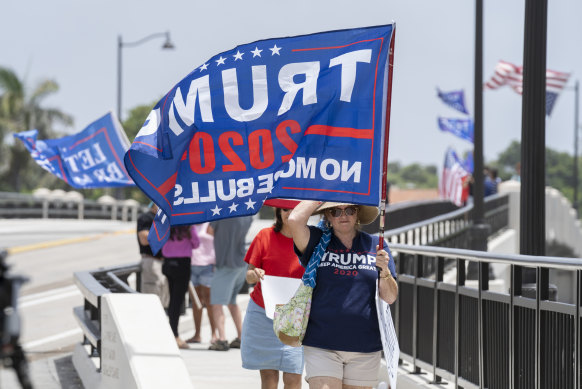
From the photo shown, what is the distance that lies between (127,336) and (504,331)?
2.64 meters

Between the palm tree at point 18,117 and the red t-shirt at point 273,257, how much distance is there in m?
69.1

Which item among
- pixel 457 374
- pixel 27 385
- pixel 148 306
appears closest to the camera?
pixel 27 385

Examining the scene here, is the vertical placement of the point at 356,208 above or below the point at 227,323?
above

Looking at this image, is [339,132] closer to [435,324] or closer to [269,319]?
[269,319]

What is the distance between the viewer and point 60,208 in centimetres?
4800

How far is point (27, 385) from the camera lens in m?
2.41

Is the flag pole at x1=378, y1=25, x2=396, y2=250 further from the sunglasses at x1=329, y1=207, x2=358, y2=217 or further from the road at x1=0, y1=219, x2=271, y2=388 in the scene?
the road at x1=0, y1=219, x2=271, y2=388

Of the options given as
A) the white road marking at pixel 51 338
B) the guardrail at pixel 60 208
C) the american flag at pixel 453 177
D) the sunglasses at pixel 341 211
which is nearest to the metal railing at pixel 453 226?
the american flag at pixel 453 177

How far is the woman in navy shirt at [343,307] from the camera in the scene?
6.10 m

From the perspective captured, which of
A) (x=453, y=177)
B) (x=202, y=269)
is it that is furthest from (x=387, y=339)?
(x=453, y=177)

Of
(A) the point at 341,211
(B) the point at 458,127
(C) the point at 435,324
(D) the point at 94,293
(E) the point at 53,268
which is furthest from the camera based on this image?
(B) the point at 458,127

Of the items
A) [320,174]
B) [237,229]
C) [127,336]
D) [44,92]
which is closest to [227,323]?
[237,229]

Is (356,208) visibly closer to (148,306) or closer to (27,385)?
(148,306)

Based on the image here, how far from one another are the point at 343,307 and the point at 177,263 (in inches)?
235
